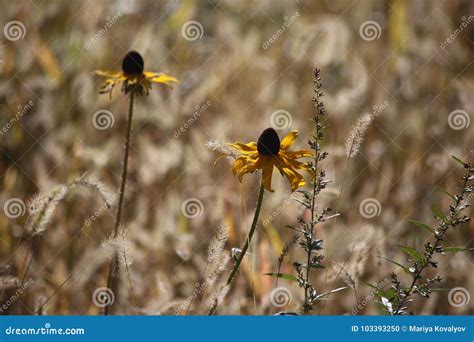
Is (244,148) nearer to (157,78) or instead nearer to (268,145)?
(268,145)

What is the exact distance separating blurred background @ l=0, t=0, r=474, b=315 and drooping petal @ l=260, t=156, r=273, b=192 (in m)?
0.60

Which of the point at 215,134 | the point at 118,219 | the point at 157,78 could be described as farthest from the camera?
the point at 215,134

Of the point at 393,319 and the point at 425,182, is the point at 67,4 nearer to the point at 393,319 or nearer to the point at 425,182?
the point at 425,182

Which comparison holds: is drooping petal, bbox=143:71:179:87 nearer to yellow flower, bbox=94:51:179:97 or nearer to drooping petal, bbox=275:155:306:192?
yellow flower, bbox=94:51:179:97

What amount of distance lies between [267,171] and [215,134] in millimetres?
1148

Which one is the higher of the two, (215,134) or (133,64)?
(215,134)

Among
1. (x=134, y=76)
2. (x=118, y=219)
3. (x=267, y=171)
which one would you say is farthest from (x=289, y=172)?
(x=134, y=76)

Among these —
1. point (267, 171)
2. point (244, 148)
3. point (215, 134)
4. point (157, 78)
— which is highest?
point (215, 134)

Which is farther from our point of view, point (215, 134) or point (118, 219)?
point (215, 134)

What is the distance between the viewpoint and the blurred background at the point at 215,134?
9.18ft

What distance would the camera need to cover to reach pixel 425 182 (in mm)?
3256

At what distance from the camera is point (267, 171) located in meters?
1.92

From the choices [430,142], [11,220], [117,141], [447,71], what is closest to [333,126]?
[430,142]

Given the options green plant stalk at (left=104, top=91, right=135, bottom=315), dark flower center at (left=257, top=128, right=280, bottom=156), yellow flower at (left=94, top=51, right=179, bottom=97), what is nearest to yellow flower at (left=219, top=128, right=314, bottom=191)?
dark flower center at (left=257, top=128, right=280, bottom=156)
